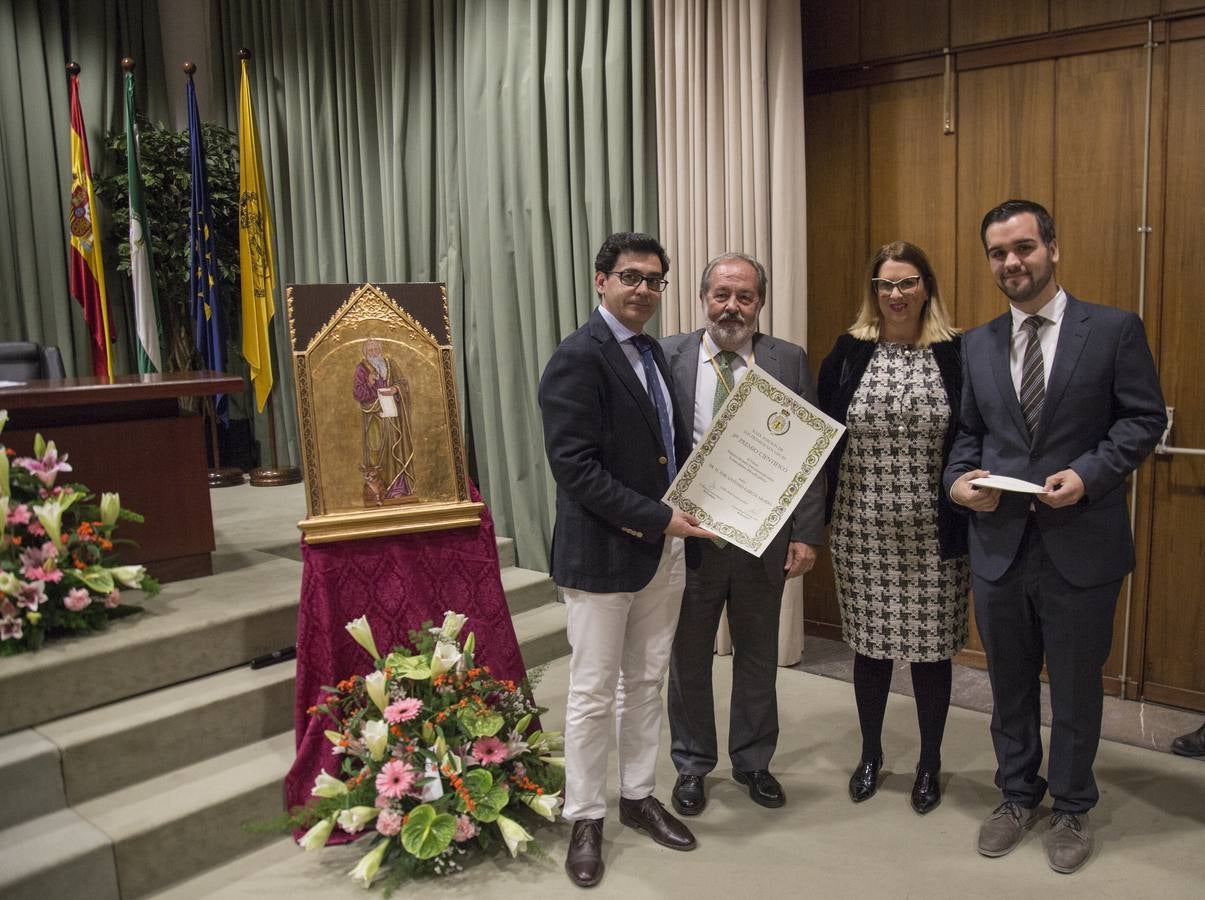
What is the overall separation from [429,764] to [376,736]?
15 cm

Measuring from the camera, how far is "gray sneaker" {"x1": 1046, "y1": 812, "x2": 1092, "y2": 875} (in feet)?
7.58

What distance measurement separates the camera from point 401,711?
2.44m

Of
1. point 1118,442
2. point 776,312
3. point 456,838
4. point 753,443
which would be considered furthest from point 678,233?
point 456,838

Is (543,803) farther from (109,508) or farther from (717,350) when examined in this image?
(109,508)

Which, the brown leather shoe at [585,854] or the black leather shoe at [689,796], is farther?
the black leather shoe at [689,796]

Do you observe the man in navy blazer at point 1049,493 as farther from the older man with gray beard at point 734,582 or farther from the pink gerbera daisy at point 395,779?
the pink gerbera daisy at point 395,779

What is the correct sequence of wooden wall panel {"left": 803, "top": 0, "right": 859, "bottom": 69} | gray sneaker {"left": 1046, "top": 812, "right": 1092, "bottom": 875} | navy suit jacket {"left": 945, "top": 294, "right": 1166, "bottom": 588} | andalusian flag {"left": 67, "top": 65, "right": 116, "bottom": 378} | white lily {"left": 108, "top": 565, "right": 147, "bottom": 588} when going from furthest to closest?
andalusian flag {"left": 67, "top": 65, "right": 116, "bottom": 378}, wooden wall panel {"left": 803, "top": 0, "right": 859, "bottom": 69}, white lily {"left": 108, "top": 565, "right": 147, "bottom": 588}, gray sneaker {"left": 1046, "top": 812, "right": 1092, "bottom": 875}, navy suit jacket {"left": 945, "top": 294, "right": 1166, "bottom": 588}

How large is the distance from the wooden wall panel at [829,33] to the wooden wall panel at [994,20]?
0.37 metres

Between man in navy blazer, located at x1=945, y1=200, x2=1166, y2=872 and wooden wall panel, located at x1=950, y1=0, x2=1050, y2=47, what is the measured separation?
1.35 metres

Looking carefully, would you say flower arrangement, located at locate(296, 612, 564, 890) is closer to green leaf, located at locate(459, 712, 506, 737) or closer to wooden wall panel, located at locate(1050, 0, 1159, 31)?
green leaf, located at locate(459, 712, 506, 737)

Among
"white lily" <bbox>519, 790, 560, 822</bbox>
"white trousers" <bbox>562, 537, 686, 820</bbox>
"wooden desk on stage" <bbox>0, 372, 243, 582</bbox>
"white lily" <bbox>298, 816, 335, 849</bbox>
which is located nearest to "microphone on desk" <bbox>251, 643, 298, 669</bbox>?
"wooden desk on stage" <bbox>0, 372, 243, 582</bbox>

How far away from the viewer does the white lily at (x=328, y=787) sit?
242 cm

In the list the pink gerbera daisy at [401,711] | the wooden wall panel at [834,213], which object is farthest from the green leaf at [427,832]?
the wooden wall panel at [834,213]

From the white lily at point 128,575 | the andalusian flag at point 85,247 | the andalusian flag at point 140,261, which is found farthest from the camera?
the andalusian flag at point 85,247
